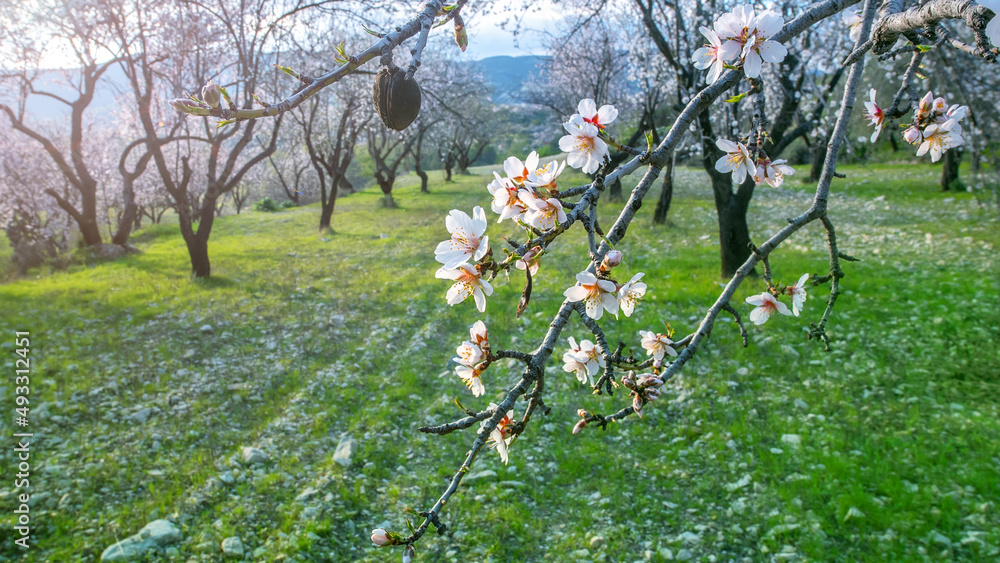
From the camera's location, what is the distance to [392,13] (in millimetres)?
9664

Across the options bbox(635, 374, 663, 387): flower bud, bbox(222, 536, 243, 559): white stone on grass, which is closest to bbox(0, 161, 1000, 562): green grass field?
bbox(222, 536, 243, 559): white stone on grass

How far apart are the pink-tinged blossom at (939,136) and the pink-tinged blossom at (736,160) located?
80 cm

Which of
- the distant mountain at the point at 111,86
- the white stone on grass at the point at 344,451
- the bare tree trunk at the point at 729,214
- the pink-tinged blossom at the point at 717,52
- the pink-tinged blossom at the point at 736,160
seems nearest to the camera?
the pink-tinged blossom at the point at 717,52

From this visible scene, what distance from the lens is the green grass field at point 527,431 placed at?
404cm

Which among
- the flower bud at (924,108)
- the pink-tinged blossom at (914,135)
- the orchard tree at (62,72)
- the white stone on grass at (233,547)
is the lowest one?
the white stone on grass at (233,547)

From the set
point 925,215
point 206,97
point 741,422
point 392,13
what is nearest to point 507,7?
point 392,13

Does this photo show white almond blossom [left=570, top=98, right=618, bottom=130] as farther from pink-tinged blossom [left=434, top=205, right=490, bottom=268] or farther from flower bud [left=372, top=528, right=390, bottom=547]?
flower bud [left=372, top=528, right=390, bottom=547]

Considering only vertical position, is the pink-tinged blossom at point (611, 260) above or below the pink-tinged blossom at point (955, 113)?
below

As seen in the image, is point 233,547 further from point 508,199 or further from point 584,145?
point 584,145

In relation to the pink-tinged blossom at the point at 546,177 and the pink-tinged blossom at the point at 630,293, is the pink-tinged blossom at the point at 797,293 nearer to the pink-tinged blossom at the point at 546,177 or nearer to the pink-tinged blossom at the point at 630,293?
the pink-tinged blossom at the point at 630,293

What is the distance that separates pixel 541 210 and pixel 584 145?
0.32m

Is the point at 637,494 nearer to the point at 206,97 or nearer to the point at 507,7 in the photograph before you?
the point at 206,97

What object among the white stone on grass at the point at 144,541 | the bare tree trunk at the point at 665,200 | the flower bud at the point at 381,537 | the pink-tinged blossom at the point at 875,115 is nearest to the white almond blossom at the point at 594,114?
the flower bud at the point at 381,537

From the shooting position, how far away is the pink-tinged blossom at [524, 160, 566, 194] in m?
1.34
